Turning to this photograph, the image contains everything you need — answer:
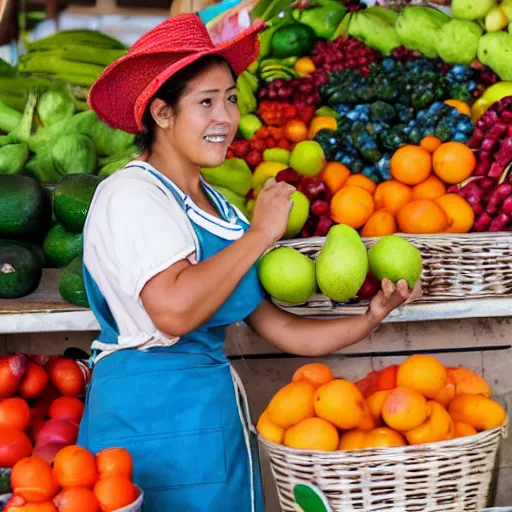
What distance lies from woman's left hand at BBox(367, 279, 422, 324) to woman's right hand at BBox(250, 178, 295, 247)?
32 cm

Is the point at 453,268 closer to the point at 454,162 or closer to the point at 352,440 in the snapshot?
the point at 454,162

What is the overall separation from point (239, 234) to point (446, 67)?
1.77 meters

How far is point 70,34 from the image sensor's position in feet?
13.3

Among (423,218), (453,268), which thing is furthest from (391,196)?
(453,268)

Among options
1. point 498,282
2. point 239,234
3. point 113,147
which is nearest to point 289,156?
point 113,147

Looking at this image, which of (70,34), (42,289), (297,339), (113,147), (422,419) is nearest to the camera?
(422,419)

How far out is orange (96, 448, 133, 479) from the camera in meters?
1.57

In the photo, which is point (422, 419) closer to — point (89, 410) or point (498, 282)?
point (89, 410)

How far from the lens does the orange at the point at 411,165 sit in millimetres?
2893

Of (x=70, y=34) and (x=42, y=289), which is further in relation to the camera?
(x=70, y=34)

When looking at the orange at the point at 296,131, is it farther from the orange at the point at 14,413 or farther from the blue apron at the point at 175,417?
the orange at the point at 14,413

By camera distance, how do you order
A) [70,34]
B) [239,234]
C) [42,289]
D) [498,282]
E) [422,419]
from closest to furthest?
[422,419]
[239,234]
[498,282]
[42,289]
[70,34]

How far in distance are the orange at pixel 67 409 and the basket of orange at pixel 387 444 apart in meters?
0.70

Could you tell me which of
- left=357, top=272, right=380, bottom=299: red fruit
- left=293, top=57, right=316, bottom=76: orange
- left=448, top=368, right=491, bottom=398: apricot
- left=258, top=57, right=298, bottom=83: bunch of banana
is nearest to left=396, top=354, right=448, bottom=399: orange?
left=448, top=368, right=491, bottom=398: apricot
